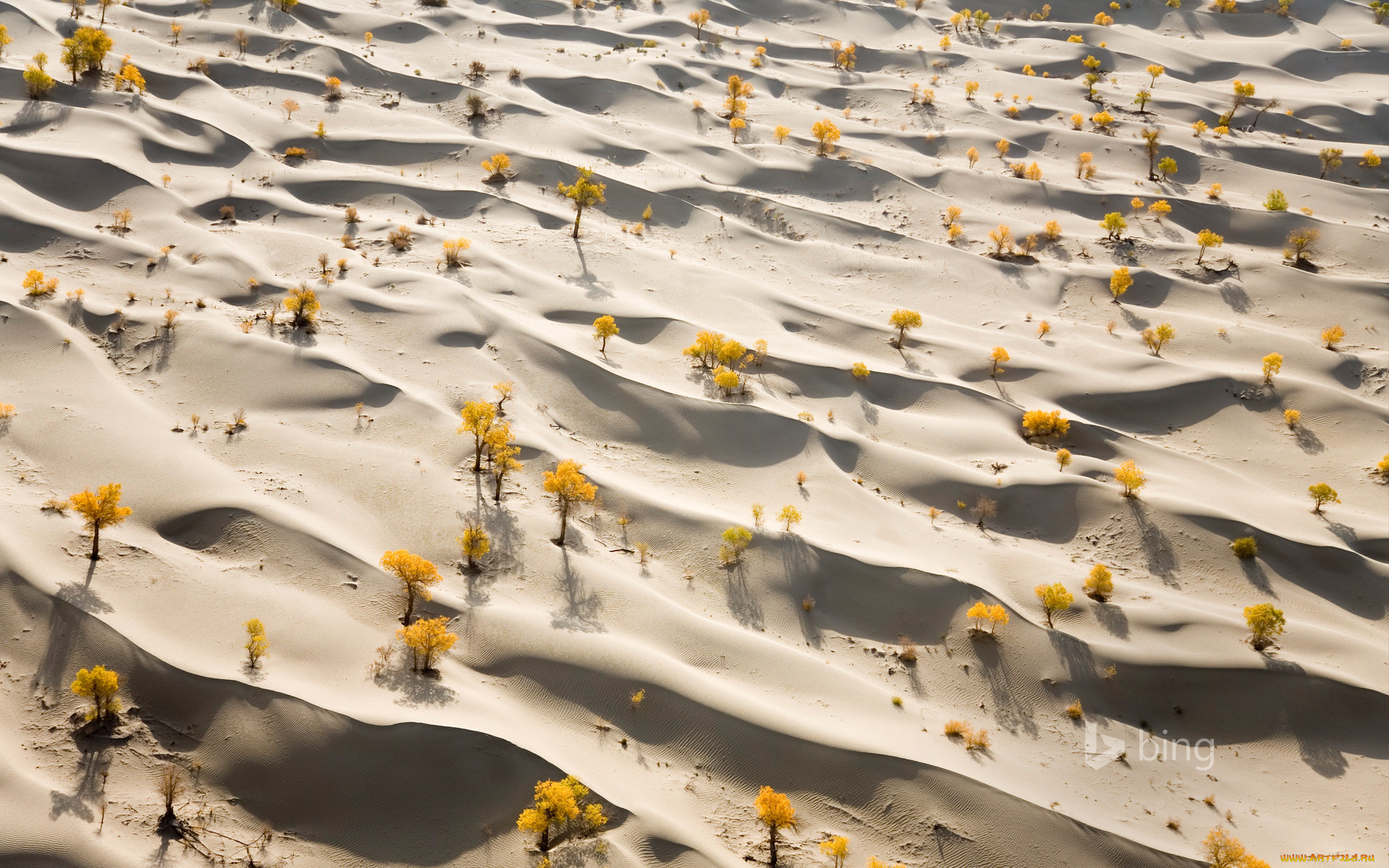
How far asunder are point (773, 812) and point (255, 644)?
21.9 ft

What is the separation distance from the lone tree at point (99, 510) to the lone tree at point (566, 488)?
5.81 metres

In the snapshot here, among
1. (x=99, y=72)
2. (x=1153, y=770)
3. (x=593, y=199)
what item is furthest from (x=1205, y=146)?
(x=99, y=72)

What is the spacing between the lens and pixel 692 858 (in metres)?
9.23

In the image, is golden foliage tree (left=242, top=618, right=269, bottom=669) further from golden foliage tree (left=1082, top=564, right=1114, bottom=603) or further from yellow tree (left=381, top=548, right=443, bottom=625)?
golden foliage tree (left=1082, top=564, right=1114, bottom=603)

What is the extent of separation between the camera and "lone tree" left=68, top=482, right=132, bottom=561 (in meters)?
10.7

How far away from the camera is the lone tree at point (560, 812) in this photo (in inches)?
349

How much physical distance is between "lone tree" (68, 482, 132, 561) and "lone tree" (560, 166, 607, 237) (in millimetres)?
12032

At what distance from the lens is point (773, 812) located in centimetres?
937

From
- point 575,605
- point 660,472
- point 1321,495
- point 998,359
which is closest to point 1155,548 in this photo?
point 1321,495

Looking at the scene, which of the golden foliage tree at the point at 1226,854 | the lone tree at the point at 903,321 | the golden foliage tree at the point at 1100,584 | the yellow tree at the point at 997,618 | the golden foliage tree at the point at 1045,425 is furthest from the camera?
the lone tree at the point at 903,321

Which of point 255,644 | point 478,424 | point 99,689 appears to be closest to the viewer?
point 99,689

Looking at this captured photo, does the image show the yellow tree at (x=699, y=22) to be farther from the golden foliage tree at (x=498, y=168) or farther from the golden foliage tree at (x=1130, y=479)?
the golden foliage tree at (x=1130, y=479)

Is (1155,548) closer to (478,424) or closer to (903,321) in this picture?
(903,321)

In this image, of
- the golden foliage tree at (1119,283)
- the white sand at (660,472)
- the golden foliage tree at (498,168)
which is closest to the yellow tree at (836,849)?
the white sand at (660,472)
